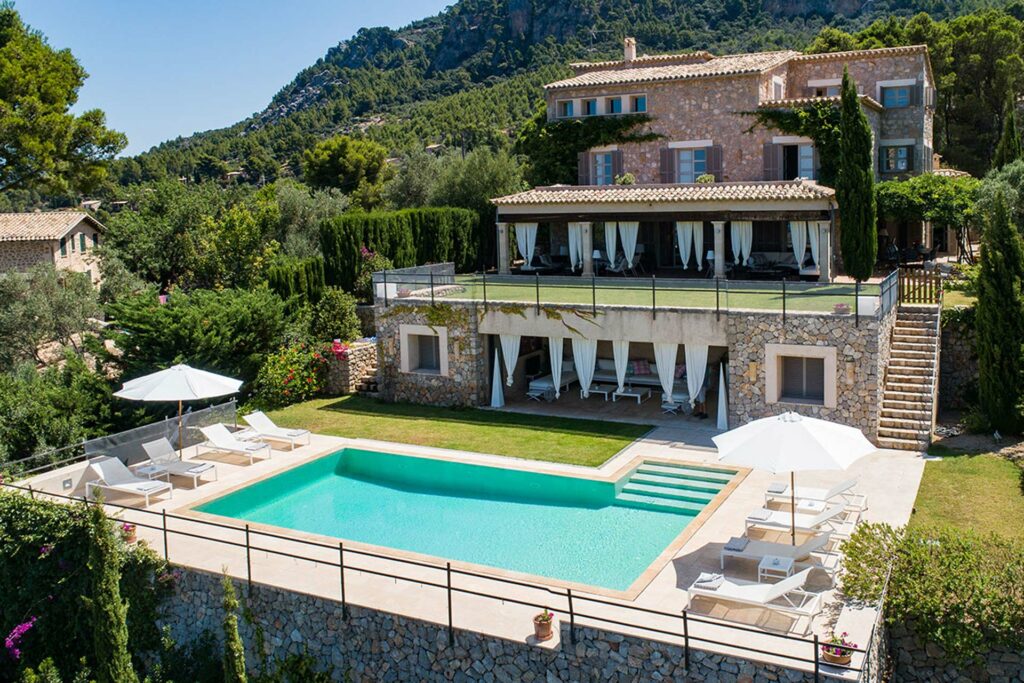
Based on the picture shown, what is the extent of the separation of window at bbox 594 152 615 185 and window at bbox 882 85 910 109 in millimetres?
10774

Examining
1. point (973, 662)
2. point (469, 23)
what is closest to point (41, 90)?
point (973, 662)

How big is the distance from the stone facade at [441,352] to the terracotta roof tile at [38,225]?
22.4 metres

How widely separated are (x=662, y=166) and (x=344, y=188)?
123 ft

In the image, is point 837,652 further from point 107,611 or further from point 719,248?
point 719,248

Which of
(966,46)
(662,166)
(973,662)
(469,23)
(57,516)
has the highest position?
(469,23)

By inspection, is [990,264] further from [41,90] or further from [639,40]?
[639,40]

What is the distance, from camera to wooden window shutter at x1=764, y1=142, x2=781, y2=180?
103 feet

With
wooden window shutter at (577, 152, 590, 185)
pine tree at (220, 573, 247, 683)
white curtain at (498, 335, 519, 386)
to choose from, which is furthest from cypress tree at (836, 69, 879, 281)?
pine tree at (220, 573, 247, 683)

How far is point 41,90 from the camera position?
31.1 meters

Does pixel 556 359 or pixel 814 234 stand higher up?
pixel 814 234

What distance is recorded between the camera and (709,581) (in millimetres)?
11961

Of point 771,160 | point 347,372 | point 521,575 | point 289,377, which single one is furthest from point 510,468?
point 771,160

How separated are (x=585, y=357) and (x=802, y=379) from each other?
16.9 feet

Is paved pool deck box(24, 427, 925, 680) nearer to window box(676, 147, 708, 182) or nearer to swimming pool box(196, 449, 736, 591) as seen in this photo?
swimming pool box(196, 449, 736, 591)
